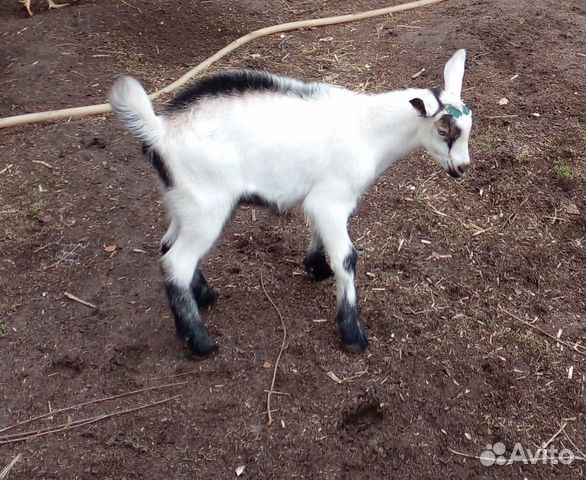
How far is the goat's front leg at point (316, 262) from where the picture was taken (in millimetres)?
3764

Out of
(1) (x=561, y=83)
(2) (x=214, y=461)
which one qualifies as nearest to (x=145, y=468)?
(2) (x=214, y=461)

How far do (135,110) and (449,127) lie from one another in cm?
155

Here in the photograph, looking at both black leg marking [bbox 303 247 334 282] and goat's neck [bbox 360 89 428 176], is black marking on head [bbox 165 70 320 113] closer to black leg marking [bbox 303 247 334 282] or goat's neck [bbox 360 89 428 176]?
goat's neck [bbox 360 89 428 176]

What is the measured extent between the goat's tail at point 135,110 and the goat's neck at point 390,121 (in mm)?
1067

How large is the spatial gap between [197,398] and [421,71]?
3715 mm

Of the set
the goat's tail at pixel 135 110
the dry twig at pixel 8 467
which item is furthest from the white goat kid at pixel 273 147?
the dry twig at pixel 8 467

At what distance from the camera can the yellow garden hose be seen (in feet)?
17.1

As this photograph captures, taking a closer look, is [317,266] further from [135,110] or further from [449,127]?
[135,110]

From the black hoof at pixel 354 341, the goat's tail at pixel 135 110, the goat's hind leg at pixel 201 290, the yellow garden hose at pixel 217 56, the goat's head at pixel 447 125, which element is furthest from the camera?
the yellow garden hose at pixel 217 56

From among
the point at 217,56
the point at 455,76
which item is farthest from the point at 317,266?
the point at 217,56

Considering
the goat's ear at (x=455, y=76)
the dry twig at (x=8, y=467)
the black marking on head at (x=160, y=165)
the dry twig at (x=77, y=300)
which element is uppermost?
the goat's ear at (x=455, y=76)

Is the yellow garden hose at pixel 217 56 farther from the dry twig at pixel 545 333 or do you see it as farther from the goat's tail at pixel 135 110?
the dry twig at pixel 545 333

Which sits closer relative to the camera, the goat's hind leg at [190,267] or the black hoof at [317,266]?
the goat's hind leg at [190,267]

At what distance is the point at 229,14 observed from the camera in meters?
6.70
